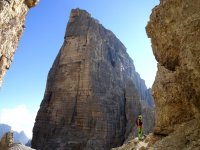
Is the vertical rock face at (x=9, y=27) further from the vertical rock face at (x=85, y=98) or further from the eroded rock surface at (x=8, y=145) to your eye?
the vertical rock face at (x=85, y=98)

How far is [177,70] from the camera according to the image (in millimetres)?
16500

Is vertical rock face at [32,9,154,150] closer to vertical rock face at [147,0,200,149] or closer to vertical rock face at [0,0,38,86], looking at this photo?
vertical rock face at [147,0,200,149]

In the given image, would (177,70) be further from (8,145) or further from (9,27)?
(8,145)

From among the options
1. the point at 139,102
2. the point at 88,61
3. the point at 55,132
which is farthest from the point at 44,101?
A: the point at 139,102

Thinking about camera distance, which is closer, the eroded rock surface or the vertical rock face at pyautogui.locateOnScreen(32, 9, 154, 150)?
the eroded rock surface

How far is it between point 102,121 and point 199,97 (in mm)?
53211

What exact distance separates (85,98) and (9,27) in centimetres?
5562

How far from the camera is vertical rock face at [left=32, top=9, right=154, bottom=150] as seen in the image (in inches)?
2544

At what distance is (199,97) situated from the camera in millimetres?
13750

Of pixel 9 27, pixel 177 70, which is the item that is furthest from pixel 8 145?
pixel 177 70

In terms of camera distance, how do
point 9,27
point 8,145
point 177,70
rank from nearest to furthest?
point 9,27 < point 177,70 < point 8,145

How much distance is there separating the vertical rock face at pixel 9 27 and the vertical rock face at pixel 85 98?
4870cm

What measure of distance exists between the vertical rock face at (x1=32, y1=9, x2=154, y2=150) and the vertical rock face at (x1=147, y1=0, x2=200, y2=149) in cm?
4363

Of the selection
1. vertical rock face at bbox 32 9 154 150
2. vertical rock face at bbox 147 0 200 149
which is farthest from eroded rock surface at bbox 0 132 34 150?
vertical rock face at bbox 32 9 154 150
